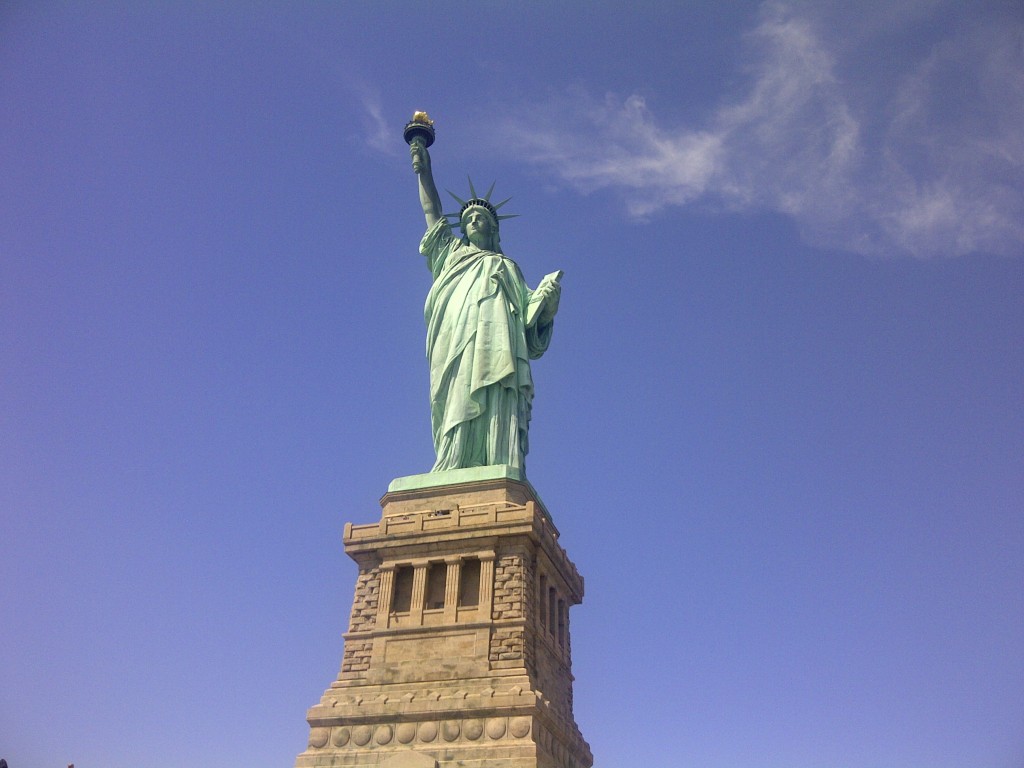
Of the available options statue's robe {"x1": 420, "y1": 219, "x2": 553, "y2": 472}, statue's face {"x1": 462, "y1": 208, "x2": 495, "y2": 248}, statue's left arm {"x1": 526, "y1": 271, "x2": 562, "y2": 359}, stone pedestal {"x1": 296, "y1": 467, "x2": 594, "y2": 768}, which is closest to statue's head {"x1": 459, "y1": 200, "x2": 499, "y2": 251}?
statue's face {"x1": 462, "y1": 208, "x2": 495, "y2": 248}

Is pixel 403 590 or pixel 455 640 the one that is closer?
pixel 455 640

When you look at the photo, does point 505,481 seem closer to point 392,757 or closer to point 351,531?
point 351,531

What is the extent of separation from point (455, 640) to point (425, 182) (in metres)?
16.5

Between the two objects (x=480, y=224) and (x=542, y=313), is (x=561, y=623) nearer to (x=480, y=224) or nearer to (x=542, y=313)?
(x=542, y=313)

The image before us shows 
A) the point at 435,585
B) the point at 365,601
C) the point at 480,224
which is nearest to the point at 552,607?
the point at 435,585

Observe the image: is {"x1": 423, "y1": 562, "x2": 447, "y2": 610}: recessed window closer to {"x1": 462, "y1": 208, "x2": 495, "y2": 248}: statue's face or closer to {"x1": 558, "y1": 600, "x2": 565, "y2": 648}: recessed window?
{"x1": 558, "y1": 600, "x2": 565, "y2": 648}: recessed window

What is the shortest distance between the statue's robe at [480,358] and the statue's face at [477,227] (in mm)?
1372

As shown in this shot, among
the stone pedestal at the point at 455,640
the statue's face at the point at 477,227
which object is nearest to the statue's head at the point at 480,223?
the statue's face at the point at 477,227

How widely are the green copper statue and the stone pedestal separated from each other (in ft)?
4.80

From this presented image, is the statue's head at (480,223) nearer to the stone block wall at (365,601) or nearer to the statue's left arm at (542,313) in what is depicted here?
the statue's left arm at (542,313)

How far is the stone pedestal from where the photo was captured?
17969mm

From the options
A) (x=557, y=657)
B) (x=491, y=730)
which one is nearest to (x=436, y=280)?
(x=557, y=657)

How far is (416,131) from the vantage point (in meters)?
30.1

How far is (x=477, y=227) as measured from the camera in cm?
2925
